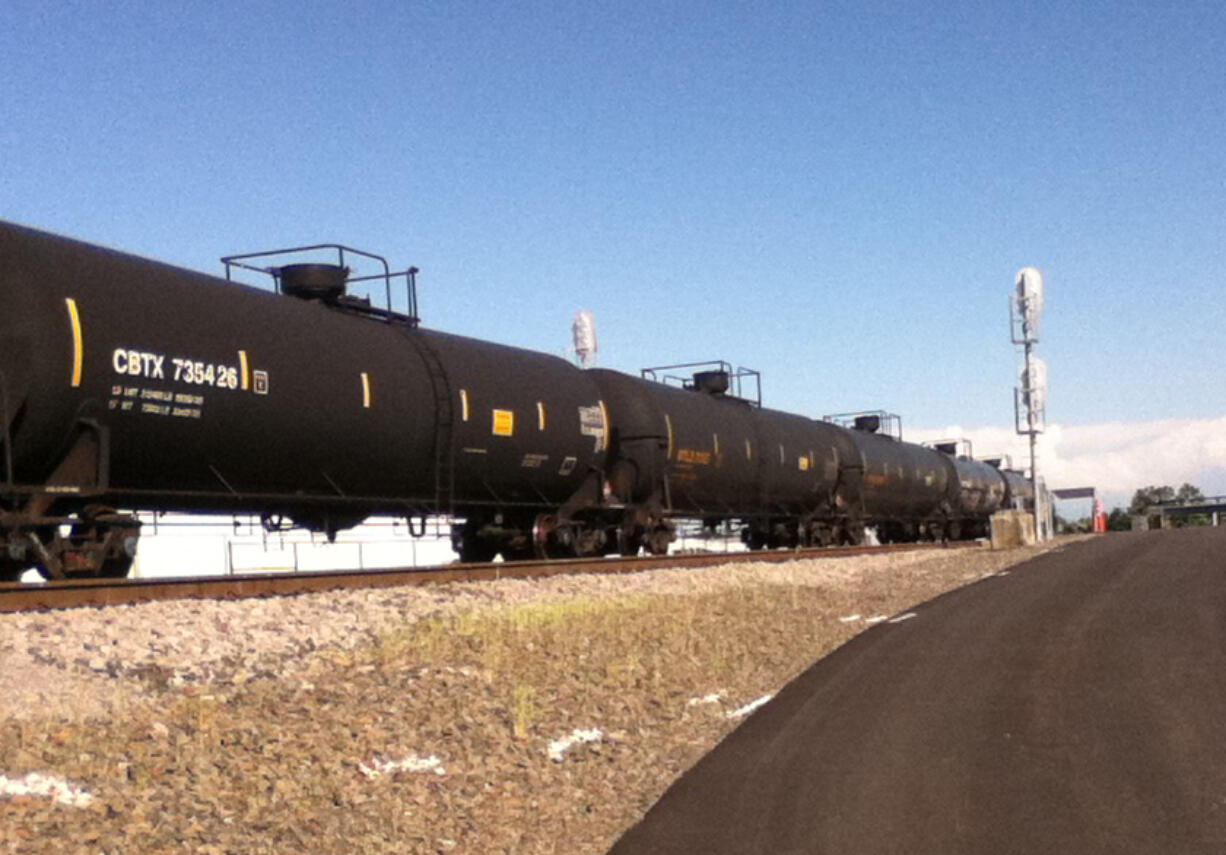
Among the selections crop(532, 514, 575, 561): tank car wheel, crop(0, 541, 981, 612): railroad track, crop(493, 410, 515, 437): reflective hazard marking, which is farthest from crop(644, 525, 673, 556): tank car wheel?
crop(493, 410, 515, 437): reflective hazard marking

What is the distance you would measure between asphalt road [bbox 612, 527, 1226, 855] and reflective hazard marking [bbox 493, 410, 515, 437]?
276 inches

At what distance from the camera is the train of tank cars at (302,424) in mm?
12125

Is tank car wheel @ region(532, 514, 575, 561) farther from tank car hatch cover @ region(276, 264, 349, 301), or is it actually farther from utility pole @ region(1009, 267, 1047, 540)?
utility pole @ region(1009, 267, 1047, 540)

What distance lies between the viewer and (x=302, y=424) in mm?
14977

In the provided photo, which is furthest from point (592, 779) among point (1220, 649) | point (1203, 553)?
point (1203, 553)

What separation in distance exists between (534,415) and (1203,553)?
42.2 ft

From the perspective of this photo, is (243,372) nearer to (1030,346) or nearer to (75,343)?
(75,343)

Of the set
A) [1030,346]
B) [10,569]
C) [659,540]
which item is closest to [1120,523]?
[1030,346]

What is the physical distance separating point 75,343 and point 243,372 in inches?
91.7

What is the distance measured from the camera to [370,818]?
711 cm

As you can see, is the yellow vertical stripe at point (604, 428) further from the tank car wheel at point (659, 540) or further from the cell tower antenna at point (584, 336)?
the cell tower antenna at point (584, 336)

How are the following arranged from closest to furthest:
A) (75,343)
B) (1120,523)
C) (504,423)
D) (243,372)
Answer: (75,343), (243,372), (504,423), (1120,523)

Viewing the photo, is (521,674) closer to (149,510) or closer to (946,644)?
(946,644)

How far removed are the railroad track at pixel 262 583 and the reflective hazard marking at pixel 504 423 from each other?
210 cm
